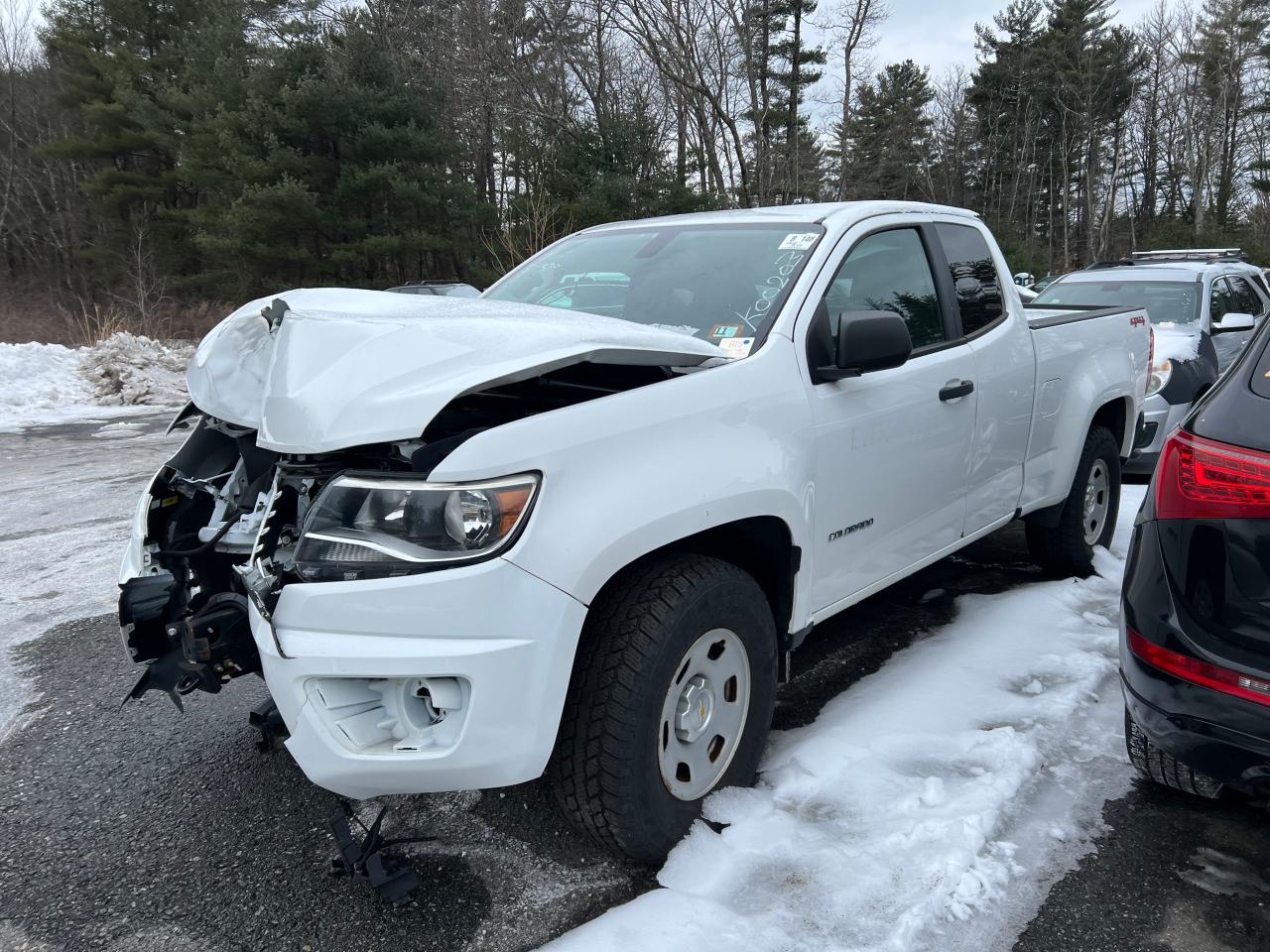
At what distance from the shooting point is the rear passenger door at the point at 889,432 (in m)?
2.89

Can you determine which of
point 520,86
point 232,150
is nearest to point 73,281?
point 232,150

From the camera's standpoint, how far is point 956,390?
3.46 metres

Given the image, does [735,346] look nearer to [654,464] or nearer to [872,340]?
[872,340]

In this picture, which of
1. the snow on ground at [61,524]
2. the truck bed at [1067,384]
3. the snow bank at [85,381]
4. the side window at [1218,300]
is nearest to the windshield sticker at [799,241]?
the truck bed at [1067,384]

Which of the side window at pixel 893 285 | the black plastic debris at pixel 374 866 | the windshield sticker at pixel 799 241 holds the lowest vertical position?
the black plastic debris at pixel 374 866

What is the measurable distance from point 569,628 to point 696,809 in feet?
2.67

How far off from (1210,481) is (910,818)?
4.07 ft

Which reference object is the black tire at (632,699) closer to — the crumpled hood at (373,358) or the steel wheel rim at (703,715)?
the steel wheel rim at (703,715)

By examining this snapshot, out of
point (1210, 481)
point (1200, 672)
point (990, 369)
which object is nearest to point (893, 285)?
point (990, 369)

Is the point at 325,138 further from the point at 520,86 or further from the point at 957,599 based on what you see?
the point at 957,599

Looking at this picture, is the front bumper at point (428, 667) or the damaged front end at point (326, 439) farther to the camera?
the damaged front end at point (326, 439)

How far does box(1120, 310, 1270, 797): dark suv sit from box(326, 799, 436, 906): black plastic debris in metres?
1.96

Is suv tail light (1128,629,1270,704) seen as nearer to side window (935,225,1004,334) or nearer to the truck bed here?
side window (935,225,1004,334)

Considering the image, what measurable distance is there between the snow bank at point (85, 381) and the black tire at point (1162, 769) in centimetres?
1263
